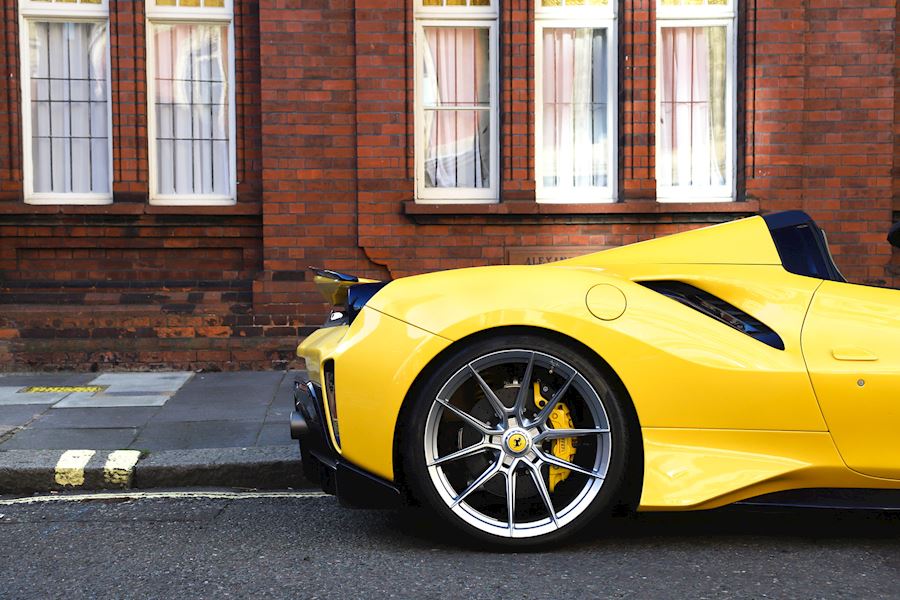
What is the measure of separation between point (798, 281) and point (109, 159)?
6708 millimetres

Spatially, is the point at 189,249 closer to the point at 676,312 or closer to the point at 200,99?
the point at 200,99

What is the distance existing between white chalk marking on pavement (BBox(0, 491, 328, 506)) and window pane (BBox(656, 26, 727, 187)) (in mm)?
5331

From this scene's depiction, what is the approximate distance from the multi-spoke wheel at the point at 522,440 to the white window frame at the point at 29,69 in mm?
5987

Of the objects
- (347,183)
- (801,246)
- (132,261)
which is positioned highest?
(347,183)

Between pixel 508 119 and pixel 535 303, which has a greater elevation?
pixel 508 119

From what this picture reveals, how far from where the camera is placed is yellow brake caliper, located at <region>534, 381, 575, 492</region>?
3.46m

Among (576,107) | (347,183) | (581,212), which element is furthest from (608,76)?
(347,183)

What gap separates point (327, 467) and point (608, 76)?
6.03 m

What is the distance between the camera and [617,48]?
8.59 meters

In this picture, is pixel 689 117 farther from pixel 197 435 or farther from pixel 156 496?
pixel 156 496

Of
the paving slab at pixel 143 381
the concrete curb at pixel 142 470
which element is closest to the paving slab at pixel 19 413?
the paving slab at pixel 143 381

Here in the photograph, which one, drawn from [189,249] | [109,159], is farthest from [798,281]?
[109,159]

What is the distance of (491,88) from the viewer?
8.67 metres

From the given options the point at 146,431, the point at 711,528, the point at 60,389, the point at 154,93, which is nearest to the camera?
the point at 711,528
